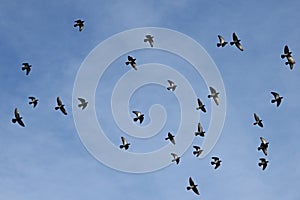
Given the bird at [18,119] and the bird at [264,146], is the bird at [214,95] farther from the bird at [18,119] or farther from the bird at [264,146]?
the bird at [18,119]

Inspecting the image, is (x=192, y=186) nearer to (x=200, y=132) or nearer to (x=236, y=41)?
(x=200, y=132)

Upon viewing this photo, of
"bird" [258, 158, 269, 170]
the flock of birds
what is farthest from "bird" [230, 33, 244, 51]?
"bird" [258, 158, 269, 170]

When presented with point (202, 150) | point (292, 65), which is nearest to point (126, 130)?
point (202, 150)

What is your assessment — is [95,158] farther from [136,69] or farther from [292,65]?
[292,65]

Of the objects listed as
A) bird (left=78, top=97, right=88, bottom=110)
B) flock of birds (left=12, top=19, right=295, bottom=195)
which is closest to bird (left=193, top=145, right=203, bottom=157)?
flock of birds (left=12, top=19, right=295, bottom=195)

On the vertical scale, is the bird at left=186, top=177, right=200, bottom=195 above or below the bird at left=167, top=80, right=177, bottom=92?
below

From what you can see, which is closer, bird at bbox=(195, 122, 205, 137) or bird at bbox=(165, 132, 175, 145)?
bird at bbox=(195, 122, 205, 137)

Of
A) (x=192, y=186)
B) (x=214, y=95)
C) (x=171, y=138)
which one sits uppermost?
(x=214, y=95)

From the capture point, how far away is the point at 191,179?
58625mm

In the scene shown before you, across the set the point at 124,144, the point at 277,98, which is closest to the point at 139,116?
the point at 124,144

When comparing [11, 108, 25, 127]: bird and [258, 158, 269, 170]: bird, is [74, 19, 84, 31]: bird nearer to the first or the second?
[11, 108, 25, 127]: bird

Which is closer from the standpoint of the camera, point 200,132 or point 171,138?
point 200,132

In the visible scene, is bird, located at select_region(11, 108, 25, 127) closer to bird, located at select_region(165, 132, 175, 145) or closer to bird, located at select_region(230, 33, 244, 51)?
bird, located at select_region(165, 132, 175, 145)

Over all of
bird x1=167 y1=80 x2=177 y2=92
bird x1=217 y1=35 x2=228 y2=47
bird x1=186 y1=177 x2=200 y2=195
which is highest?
bird x1=217 y1=35 x2=228 y2=47
